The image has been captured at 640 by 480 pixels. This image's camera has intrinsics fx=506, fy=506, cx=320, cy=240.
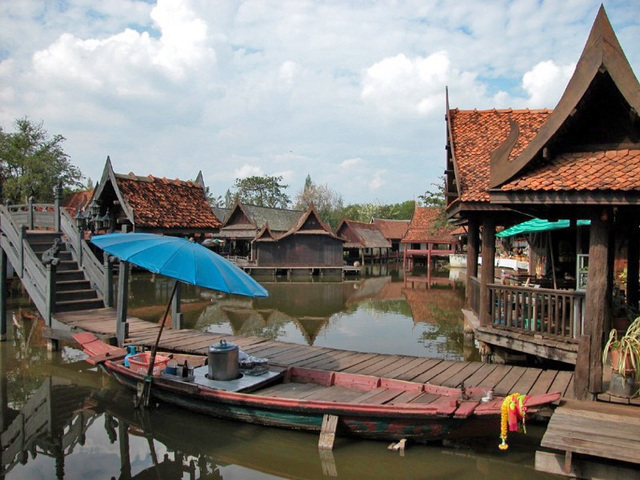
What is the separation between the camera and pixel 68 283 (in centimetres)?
1232

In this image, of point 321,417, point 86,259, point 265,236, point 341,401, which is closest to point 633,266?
point 341,401

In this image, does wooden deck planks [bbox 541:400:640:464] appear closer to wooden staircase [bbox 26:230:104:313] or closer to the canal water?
the canal water

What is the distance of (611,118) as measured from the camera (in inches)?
229

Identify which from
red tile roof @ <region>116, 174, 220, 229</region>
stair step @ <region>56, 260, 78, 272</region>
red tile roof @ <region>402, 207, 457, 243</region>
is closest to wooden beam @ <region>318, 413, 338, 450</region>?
stair step @ <region>56, 260, 78, 272</region>

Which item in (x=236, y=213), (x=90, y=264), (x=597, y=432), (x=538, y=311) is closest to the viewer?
(x=597, y=432)

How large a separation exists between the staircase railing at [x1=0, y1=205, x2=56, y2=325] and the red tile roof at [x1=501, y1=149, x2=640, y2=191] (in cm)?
934

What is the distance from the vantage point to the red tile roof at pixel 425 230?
4138 centimetres

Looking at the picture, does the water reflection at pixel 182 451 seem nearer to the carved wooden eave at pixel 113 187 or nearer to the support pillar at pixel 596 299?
the support pillar at pixel 596 299

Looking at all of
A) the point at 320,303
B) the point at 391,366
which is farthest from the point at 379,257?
the point at 391,366

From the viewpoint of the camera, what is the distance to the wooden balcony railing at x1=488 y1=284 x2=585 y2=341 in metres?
7.28

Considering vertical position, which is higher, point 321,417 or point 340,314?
point 321,417

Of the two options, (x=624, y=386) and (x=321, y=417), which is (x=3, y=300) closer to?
(x=321, y=417)

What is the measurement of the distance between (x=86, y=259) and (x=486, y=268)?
9.45 metres

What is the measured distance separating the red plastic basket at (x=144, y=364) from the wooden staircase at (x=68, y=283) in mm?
4604
